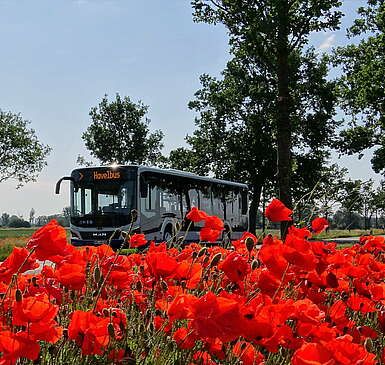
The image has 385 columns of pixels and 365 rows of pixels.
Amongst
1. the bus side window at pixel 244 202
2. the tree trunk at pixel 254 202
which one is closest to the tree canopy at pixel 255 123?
the tree trunk at pixel 254 202

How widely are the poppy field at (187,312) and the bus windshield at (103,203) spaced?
49.6 feet

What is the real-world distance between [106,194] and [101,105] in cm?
3104

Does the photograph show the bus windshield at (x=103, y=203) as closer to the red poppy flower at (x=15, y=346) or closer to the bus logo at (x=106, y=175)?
the bus logo at (x=106, y=175)

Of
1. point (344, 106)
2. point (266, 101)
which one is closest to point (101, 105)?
point (266, 101)

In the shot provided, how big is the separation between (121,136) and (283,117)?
31.5 m

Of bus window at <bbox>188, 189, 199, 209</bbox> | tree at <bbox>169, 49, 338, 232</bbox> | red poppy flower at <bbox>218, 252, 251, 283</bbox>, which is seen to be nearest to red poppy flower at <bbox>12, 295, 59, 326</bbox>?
red poppy flower at <bbox>218, 252, 251, 283</bbox>

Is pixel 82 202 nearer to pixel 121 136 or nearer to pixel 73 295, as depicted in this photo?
pixel 73 295

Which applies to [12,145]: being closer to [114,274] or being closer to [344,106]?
[344,106]

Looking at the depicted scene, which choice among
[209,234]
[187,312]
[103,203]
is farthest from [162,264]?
[103,203]

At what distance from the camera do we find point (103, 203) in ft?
60.7

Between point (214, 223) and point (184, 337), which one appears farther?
point (214, 223)

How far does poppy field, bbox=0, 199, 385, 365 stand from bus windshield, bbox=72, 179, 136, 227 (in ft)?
49.6

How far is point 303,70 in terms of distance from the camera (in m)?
35.8

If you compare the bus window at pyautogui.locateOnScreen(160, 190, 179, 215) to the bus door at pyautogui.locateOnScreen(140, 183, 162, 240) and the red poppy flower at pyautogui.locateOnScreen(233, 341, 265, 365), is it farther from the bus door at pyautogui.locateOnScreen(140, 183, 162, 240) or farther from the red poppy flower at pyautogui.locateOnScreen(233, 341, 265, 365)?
the red poppy flower at pyautogui.locateOnScreen(233, 341, 265, 365)
